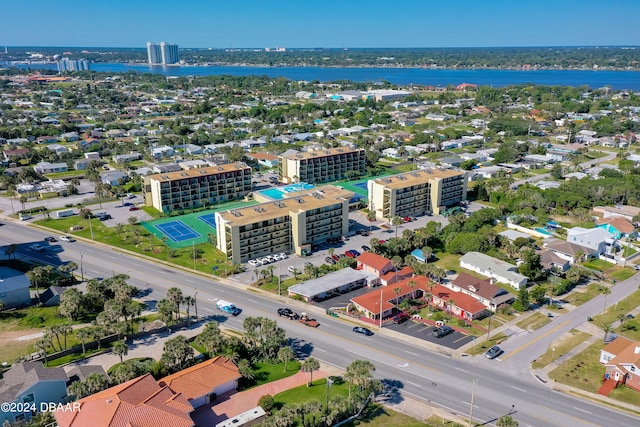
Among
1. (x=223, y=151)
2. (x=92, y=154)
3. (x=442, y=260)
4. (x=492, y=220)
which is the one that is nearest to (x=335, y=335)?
(x=442, y=260)

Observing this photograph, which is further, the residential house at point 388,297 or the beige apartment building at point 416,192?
the beige apartment building at point 416,192

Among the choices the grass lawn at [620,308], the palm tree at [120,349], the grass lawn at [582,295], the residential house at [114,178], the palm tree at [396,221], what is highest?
the residential house at [114,178]

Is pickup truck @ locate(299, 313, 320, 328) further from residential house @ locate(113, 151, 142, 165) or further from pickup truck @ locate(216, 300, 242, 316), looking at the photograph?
residential house @ locate(113, 151, 142, 165)

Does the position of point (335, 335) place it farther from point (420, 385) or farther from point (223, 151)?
point (223, 151)

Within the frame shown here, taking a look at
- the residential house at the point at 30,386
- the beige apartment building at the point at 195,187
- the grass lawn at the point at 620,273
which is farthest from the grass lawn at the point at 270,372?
the beige apartment building at the point at 195,187

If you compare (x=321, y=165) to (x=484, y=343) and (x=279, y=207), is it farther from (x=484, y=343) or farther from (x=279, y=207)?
(x=484, y=343)

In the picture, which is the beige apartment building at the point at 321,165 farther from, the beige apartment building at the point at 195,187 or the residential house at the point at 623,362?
the residential house at the point at 623,362
